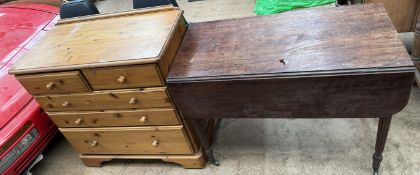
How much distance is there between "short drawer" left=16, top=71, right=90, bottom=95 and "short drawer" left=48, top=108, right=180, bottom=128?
186mm

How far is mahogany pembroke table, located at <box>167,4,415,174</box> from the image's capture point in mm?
1145

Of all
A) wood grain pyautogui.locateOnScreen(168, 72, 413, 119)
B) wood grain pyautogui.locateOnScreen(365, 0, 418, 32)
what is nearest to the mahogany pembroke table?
wood grain pyautogui.locateOnScreen(168, 72, 413, 119)

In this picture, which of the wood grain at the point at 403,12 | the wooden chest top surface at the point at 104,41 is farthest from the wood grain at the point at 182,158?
the wood grain at the point at 403,12

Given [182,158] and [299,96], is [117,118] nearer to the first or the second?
[182,158]

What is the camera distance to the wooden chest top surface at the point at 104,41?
1396 mm

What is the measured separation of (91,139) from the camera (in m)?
1.86

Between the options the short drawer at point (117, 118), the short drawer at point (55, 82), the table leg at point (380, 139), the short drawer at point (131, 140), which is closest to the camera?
the table leg at point (380, 139)

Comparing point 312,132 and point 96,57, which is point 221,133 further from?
point 96,57

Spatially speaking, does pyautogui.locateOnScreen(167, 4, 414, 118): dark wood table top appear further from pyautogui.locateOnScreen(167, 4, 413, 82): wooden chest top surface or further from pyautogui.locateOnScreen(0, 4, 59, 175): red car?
pyautogui.locateOnScreen(0, 4, 59, 175): red car

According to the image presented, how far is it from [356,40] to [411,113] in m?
0.96

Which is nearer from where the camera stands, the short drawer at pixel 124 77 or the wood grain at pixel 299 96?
the wood grain at pixel 299 96

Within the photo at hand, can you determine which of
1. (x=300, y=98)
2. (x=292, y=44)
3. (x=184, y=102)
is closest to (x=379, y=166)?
(x=300, y=98)

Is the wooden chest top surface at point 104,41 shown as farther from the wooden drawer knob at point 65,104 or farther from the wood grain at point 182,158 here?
the wood grain at point 182,158

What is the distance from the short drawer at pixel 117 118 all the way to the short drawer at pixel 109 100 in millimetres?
37
